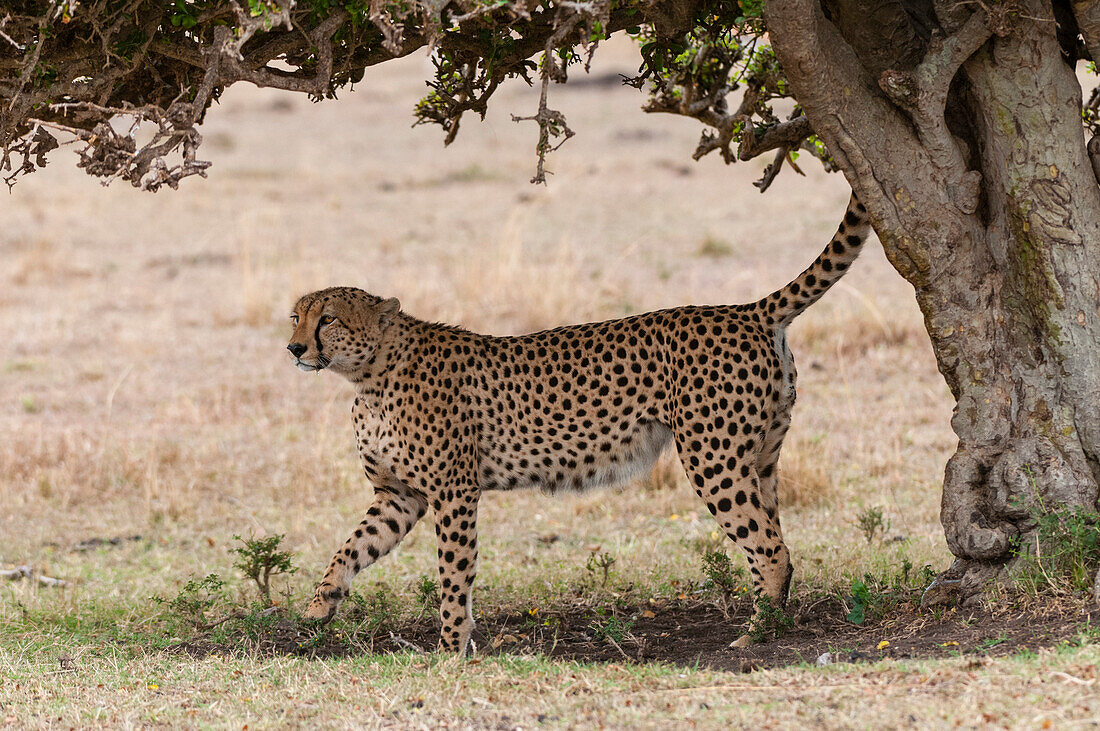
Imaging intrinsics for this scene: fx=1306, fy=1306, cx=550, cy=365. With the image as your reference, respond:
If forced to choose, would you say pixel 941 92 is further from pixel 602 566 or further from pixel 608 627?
pixel 602 566

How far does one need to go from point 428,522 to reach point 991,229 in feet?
14.3

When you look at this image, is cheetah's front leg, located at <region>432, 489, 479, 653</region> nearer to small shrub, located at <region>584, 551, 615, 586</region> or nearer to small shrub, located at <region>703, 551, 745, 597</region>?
small shrub, located at <region>584, 551, 615, 586</region>

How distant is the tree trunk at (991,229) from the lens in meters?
5.02

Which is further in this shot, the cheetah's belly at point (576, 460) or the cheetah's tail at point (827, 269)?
the cheetah's belly at point (576, 460)

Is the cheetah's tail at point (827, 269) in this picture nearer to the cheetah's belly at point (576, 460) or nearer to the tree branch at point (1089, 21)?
the cheetah's belly at point (576, 460)

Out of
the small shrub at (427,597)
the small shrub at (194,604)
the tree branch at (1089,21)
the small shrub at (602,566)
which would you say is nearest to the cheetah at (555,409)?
the small shrub at (427,597)

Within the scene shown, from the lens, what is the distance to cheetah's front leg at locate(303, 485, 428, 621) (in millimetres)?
5891

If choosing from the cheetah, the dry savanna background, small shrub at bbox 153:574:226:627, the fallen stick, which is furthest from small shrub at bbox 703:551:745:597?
the fallen stick

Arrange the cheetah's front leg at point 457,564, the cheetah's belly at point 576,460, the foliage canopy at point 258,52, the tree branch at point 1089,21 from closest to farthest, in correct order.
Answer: the foliage canopy at point 258,52, the tree branch at point 1089,21, the cheetah's front leg at point 457,564, the cheetah's belly at point 576,460

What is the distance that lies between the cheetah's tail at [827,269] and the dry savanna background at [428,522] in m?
1.31

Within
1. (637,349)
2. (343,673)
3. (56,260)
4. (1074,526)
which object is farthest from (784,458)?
(56,260)

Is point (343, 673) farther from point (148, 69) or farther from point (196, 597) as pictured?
point (148, 69)

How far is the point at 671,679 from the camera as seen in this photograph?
4.51 meters

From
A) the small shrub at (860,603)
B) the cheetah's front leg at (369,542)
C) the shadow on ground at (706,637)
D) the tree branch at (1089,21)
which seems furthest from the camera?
the cheetah's front leg at (369,542)
